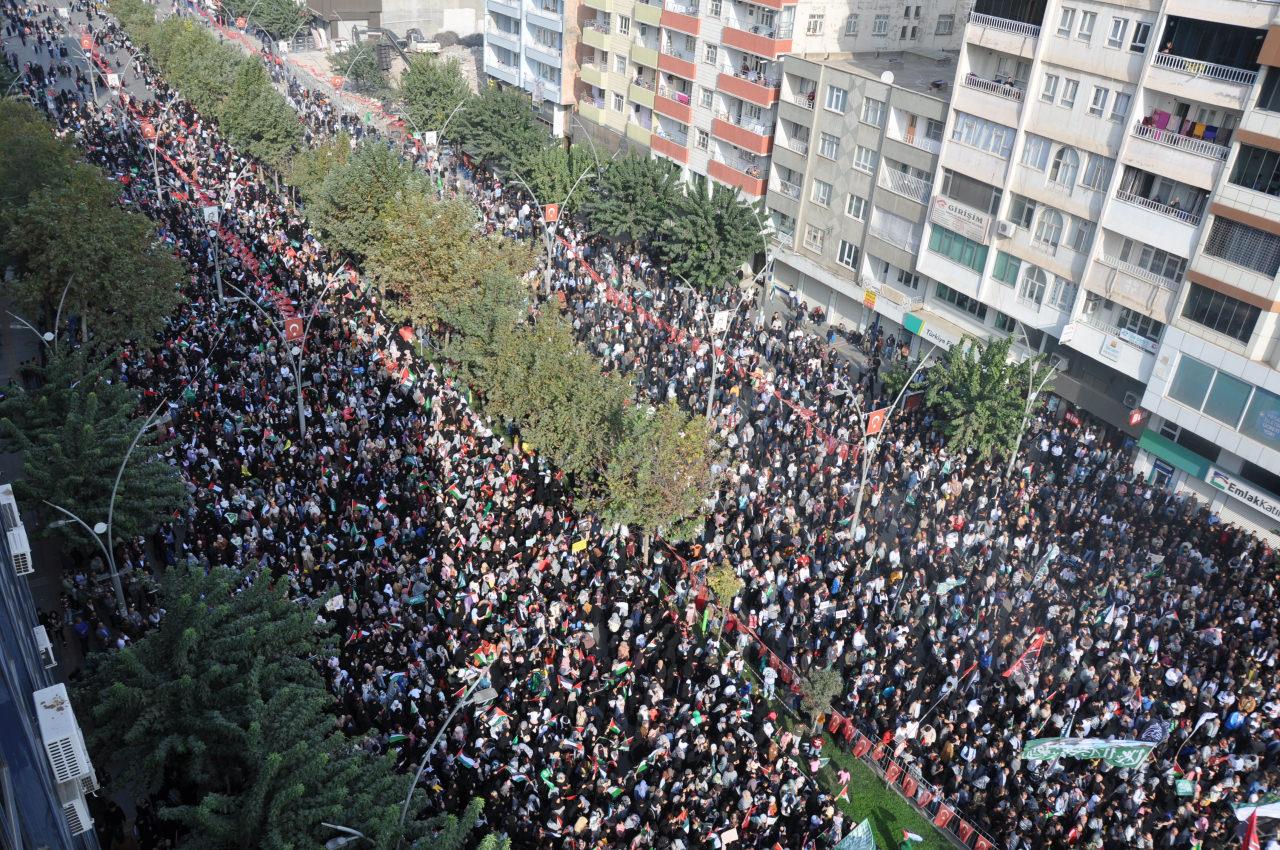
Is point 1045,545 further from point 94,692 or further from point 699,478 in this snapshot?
point 94,692

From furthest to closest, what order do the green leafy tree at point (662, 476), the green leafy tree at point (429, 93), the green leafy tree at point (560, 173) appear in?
the green leafy tree at point (429, 93)
the green leafy tree at point (560, 173)
the green leafy tree at point (662, 476)

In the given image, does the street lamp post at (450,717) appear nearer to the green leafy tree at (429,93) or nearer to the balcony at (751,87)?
the balcony at (751,87)

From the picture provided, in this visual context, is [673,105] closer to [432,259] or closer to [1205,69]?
[432,259]

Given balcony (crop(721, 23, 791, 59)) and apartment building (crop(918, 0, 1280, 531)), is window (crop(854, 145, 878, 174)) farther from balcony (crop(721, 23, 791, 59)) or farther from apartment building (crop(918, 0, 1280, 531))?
balcony (crop(721, 23, 791, 59))

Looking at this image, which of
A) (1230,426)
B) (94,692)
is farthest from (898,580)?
(94,692)

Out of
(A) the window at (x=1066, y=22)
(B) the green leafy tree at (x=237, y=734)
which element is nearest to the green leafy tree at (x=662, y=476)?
(B) the green leafy tree at (x=237, y=734)

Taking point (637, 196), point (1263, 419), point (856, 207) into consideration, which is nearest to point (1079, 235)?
point (1263, 419)
